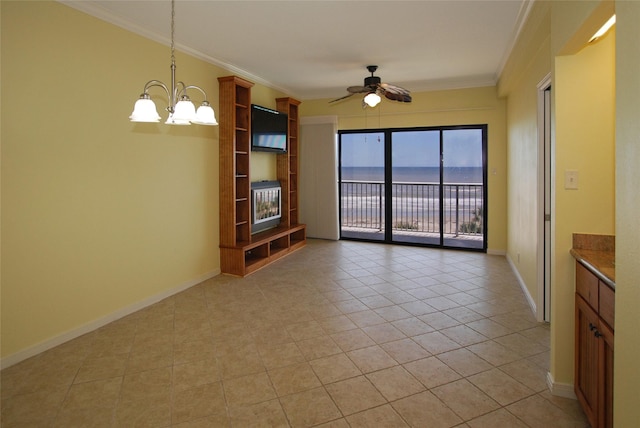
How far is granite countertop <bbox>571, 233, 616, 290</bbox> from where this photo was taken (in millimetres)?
1876

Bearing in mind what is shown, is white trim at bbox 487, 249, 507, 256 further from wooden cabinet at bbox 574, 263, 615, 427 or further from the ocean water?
wooden cabinet at bbox 574, 263, 615, 427

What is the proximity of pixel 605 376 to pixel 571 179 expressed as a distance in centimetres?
106

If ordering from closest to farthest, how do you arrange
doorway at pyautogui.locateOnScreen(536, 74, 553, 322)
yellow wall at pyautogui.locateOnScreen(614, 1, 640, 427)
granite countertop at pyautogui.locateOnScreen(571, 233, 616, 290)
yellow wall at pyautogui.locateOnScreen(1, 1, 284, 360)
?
yellow wall at pyautogui.locateOnScreen(614, 1, 640, 427) < granite countertop at pyautogui.locateOnScreen(571, 233, 616, 290) < yellow wall at pyautogui.locateOnScreen(1, 1, 284, 360) < doorway at pyautogui.locateOnScreen(536, 74, 553, 322)

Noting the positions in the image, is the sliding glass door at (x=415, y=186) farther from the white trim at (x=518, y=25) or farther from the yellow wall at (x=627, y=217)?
the yellow wall at (x=627, y=217)

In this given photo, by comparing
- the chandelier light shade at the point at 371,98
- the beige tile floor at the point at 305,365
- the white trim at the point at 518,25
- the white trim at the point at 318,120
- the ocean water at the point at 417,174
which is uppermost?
the white trim at the point at 518,25

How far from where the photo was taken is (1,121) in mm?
2637

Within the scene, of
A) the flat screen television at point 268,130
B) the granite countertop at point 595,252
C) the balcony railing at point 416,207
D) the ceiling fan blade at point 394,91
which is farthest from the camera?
the balcony railing at point 416,207

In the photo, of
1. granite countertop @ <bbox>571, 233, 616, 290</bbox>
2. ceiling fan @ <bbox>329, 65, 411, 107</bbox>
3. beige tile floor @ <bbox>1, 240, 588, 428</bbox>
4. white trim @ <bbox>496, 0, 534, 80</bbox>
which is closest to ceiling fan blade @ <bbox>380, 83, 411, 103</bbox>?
ceiling fan @ <bbox>329, 65, 411, 107</bbox>

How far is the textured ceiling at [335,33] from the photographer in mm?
3260

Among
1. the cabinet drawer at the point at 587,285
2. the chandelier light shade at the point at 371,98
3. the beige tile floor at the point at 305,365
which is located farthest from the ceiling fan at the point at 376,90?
the cabinet drawer at the point at 587,285

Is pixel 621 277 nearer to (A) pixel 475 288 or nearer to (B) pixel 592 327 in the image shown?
(B) pixel 592 327

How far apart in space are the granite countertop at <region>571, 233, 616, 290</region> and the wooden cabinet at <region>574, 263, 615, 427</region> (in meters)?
0.06

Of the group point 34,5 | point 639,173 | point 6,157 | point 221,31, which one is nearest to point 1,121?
point 6,157

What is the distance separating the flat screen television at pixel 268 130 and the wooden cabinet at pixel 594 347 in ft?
14.0
